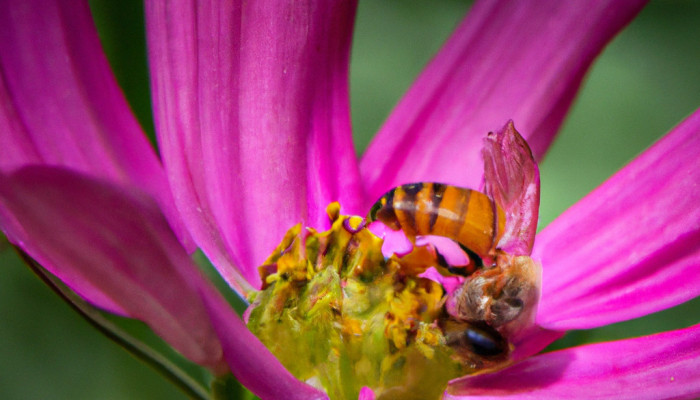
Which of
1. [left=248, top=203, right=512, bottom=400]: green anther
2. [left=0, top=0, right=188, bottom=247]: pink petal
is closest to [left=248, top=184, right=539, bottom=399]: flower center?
[left=248, top=203, right=512, bottom=400]: green anther

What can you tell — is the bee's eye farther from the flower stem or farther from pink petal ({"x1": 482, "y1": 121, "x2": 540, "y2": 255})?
the flower stem

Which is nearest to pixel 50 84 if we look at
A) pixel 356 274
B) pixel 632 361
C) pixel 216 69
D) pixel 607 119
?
pixel 216 69

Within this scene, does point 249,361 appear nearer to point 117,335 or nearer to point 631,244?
point 117,335

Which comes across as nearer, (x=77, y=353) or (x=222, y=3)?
(x=222, y=3)

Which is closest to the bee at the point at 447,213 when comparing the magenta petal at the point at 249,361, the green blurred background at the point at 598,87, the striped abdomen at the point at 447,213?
the striped abdomen at the point at 447,213

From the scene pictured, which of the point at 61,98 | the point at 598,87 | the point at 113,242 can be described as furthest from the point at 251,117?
the point at 598,87

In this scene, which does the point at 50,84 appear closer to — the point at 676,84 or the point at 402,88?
the point at 402,88
